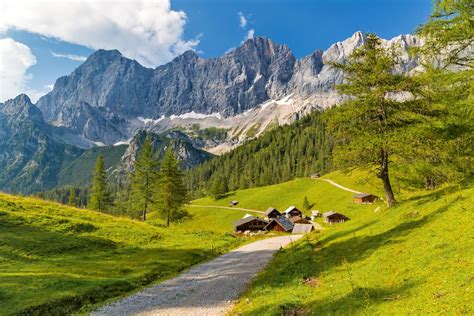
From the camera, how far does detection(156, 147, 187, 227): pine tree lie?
76.4m

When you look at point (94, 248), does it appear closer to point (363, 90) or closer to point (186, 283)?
point (186, 283)

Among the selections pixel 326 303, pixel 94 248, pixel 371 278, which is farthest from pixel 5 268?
pixel 371 278

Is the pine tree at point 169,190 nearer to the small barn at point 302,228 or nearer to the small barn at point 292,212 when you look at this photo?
the small barn at point 302,228

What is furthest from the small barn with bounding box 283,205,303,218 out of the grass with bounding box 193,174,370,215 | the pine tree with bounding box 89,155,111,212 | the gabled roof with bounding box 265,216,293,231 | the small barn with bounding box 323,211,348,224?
the pine tree with bounding box 89,155,111,212

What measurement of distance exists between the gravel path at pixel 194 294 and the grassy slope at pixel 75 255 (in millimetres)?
1962

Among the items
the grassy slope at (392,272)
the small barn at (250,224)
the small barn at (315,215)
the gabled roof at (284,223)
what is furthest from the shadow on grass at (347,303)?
the small barn at (315,215)

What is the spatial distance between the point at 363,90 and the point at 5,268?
113 feet

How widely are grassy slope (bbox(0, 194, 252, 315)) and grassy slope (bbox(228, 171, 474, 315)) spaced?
10243 millimetres

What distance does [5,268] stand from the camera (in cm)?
2473

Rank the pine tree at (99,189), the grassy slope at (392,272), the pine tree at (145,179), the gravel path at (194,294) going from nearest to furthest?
the grassy slope at (392,272)
the gravel path at (194,294)
the pine tree at (145,179)
the pine tree at (99,189)

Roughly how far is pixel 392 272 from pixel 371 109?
20695mm

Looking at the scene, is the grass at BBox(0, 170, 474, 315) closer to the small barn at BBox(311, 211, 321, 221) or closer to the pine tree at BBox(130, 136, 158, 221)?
the pine tree at BBox(130, 136, 158, 221)

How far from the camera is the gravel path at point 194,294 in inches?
744

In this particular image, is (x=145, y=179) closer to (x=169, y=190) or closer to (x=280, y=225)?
(x=169, y=190)
